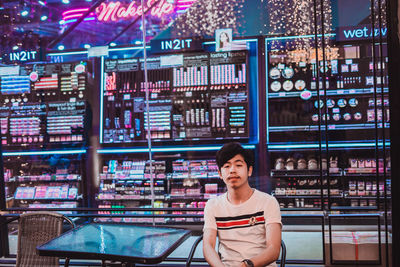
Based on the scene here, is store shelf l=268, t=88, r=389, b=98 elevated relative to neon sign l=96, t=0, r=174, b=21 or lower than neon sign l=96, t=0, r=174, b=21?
lower

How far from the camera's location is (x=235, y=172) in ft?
8.40

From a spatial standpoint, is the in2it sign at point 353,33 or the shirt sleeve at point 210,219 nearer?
the shirt sleeve at point 210,219

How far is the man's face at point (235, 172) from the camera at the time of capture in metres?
2.55

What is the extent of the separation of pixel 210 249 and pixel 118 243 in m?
0.61

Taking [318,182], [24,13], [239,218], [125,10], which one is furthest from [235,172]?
[24,13]

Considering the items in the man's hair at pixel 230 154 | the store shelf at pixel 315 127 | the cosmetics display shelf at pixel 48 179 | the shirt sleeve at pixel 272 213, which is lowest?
the cosmetics display shelf at pixel 48 179

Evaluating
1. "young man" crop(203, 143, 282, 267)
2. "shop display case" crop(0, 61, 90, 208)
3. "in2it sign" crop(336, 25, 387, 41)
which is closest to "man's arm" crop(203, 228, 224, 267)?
"young man" crop(203, 143, 282, 267)

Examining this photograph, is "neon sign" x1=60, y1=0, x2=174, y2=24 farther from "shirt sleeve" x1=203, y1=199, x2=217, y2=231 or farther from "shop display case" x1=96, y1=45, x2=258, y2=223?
"shirt sleeve" x1=203, y1=199, x2=217, y2=231

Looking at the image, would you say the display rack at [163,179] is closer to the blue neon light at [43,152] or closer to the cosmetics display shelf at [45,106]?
the blue neon light at [43,152]

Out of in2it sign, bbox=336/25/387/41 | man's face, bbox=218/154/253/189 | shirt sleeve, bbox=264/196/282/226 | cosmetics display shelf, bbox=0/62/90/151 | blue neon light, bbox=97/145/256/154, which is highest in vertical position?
in2it sign, bbox=336/25/387/41

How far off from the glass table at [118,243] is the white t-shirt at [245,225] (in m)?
0.31

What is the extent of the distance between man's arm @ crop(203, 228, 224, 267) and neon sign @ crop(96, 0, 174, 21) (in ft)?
12.7

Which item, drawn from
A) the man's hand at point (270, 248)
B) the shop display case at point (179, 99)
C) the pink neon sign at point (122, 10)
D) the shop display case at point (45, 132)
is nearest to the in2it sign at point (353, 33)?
the shop display case at point (179, 99)

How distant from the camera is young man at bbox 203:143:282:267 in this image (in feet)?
8.29
